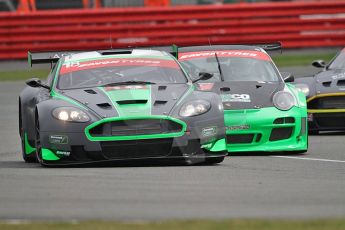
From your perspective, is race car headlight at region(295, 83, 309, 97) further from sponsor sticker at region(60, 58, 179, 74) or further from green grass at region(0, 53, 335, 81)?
green grass at region(0, 53, 335, 81)

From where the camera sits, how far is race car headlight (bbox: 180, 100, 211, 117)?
1075cm

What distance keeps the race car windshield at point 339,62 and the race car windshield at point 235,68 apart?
2351 millimetres

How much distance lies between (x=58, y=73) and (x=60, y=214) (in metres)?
4.66

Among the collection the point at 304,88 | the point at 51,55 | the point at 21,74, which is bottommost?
the point at 21,74

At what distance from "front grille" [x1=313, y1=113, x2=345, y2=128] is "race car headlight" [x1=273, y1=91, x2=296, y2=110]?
7.11 ft

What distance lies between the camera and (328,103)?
1488 centimetres

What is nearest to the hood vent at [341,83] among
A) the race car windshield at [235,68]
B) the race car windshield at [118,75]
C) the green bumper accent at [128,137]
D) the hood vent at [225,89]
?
the race car windshield at [235,68]

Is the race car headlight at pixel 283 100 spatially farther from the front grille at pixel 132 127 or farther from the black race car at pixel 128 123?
the front grille at pixel 132 127

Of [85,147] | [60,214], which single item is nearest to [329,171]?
[85,147]

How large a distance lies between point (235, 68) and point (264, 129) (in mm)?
1321

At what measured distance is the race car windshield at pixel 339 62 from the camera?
15.8 metres

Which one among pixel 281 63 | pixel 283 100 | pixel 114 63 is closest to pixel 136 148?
pixel 114 63

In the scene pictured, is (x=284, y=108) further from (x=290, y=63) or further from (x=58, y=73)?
(x=290, y=63)

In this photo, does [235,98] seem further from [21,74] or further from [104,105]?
[21,74]
